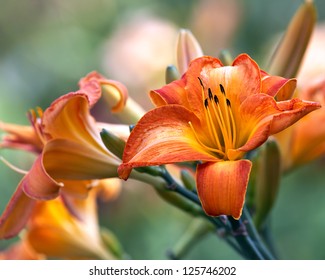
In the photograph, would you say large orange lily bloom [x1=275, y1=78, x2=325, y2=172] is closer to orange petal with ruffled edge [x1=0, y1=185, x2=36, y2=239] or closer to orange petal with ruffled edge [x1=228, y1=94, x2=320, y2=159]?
orange petal with ruffled edge [x1=228, y1=94, x2=320, y2=159]

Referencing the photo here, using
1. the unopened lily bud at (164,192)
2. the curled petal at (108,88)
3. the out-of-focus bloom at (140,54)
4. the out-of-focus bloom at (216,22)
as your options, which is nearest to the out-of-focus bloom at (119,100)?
the curled petal at (108,88)

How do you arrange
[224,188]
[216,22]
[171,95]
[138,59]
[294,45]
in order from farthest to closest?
[216,22] < [138,59] < [294,45] < [171,95] < [224,188]

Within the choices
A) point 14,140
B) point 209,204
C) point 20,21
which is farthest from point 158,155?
point 20,21

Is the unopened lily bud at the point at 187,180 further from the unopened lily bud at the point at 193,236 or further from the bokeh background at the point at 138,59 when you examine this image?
the bokeh background at the point at 138,59

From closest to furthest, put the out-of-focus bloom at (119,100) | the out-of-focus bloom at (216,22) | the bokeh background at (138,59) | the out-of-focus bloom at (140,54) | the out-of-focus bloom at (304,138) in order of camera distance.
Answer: the out-of-focus bloom at (119,100), the out-of-focus bloom at (304,138), the bokeh background at (138,59), the out-of-focus bloom at (140,54), the out-of-focus bloom at (216,22)

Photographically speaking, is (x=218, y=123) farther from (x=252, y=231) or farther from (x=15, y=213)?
(x=15, y=213)

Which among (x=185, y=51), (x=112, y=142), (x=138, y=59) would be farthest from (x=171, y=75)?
(x=138, y=59)
